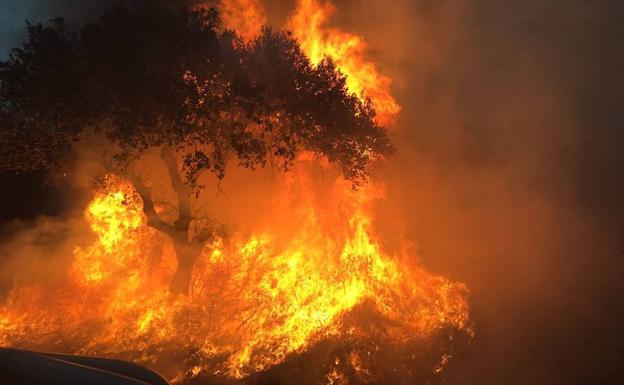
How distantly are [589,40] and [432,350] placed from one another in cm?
1891

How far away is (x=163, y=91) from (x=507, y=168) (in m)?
15.4

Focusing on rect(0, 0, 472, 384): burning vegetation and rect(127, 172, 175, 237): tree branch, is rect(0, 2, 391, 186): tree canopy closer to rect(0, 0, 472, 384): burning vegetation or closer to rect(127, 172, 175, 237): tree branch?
rect(0, 0, 472, 384): burning vegetation

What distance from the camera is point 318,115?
10258 millimetres

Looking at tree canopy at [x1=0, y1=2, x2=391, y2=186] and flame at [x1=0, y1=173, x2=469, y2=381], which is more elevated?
tree canopy at [x1=0, y1=2, x2=391, y2=186]

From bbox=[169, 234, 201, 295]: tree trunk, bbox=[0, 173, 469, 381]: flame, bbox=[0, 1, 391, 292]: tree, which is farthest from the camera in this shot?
bbox=[169, 234, 201, 295]: tree trunk

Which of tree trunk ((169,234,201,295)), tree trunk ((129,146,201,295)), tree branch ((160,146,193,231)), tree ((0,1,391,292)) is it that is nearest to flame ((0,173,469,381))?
tree trunk ((169,234,201,295))

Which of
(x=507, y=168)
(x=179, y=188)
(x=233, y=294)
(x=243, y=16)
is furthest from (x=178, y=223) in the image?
(x=507, y=168)

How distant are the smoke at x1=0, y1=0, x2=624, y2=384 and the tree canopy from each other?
3.32 metres

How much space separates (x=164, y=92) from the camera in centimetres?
911

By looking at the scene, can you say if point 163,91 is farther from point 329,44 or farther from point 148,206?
point 329,44

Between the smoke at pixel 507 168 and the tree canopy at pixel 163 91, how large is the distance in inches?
131

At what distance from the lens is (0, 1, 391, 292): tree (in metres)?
9.08

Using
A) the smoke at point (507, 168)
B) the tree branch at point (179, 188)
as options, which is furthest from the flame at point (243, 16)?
the tree branch at point (179, 188)

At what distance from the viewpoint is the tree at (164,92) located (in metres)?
9.08
